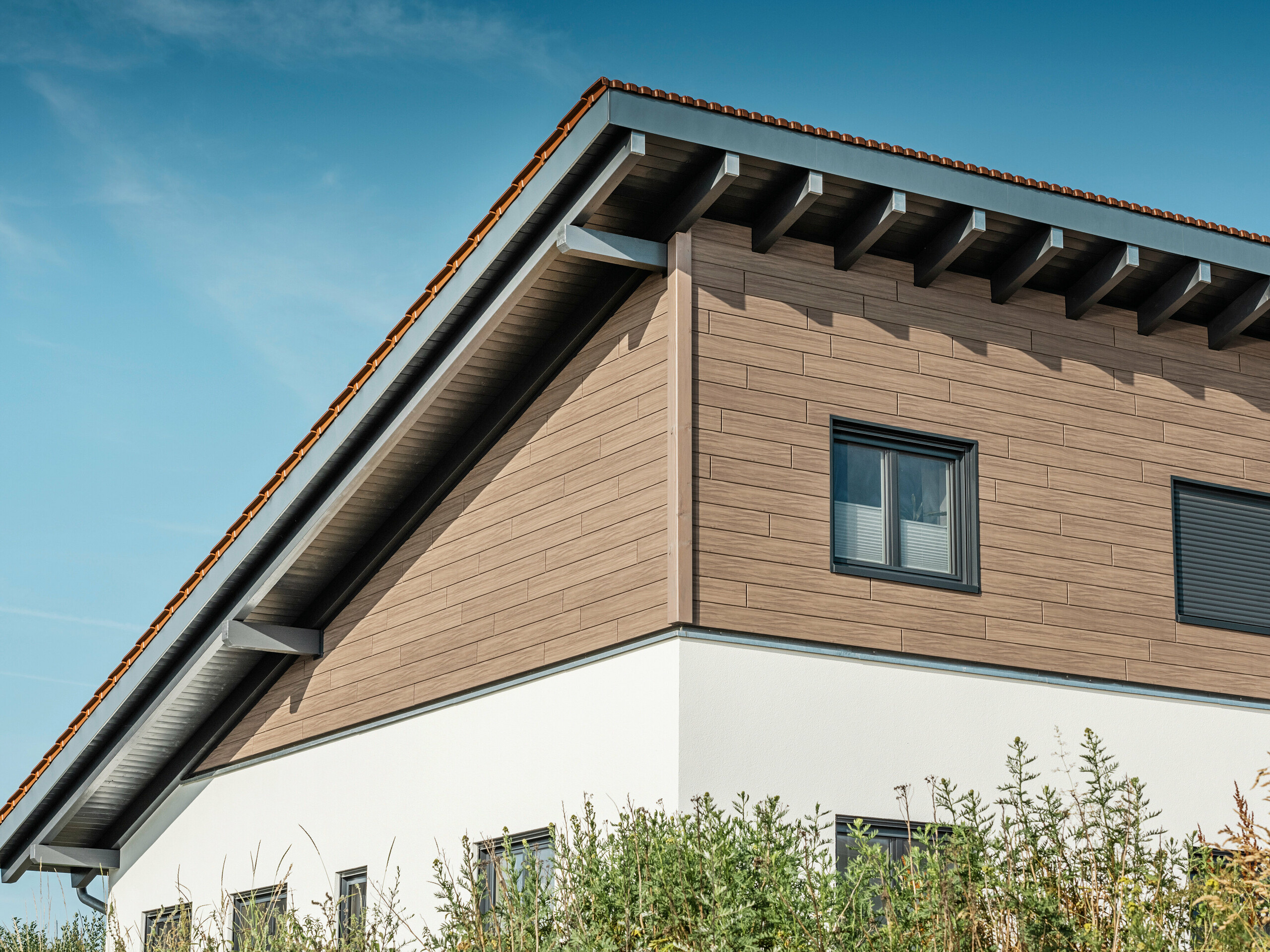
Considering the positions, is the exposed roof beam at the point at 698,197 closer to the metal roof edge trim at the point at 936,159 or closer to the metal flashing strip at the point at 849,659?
the metal roof edge trim at the point at 936,159

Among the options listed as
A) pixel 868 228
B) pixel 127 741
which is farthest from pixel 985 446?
pixel 127 741

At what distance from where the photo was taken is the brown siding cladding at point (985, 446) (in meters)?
9.64

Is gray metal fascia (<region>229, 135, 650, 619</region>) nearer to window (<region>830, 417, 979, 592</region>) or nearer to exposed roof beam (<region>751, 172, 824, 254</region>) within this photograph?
exposed roof beam (<region>751, 172, 824, 254</region>)

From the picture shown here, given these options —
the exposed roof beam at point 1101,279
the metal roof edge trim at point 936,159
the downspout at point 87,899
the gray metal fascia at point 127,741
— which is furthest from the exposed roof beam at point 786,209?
the downspout at point 87,899

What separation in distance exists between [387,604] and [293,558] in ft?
2.89

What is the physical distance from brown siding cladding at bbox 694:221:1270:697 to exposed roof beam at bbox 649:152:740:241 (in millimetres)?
231

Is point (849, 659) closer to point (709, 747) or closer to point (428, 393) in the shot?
point (709, 747)

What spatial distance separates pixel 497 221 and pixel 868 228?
2.56 m

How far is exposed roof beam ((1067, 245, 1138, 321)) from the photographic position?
10672 mm

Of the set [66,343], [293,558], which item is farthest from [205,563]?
[66,343]

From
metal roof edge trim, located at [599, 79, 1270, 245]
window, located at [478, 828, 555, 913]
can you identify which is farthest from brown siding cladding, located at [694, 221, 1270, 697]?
window, located at [478, 828, 555, 913]

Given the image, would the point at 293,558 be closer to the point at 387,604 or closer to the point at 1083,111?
the point at 387,604

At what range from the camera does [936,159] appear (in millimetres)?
10016

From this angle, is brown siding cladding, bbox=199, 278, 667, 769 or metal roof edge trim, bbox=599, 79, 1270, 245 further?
brown siding cladding, bbox=199, 278, 667, 769
